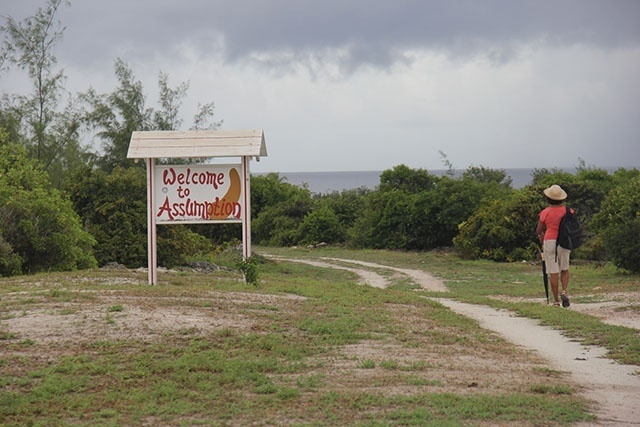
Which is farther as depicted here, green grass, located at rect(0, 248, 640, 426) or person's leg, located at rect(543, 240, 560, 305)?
person's leg, located at rect(543, 240, 560, 305)

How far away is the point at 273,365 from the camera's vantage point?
361 inches

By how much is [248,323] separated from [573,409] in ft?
16.7

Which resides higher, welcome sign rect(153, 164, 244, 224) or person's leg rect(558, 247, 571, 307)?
welcome sign rect(153, 164, 244, 224)

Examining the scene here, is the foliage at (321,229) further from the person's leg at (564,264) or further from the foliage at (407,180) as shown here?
the person's leg at (564,264)

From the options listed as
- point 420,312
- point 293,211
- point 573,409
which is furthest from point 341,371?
point 293,211

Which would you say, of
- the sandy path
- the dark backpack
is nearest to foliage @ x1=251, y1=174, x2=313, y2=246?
the dark backpack

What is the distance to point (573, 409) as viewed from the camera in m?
7.52

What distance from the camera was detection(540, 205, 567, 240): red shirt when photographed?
50.0 ft

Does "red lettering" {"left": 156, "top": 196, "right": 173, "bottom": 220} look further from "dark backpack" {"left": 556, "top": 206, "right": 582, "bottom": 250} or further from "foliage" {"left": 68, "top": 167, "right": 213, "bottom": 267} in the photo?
"dark backpack" {"left": 556, "top": 206, "right": 582, "bottom": 250}

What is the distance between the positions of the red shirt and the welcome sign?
565 cm

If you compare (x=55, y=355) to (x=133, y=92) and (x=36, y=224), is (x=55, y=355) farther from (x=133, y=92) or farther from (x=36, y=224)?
(x=133, y=92)

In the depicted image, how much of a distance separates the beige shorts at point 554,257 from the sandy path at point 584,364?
127 centimetres

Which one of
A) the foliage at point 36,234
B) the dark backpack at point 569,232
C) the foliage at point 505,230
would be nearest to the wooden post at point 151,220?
the foliage at point 36,234

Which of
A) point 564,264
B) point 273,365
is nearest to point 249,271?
point 564,264
